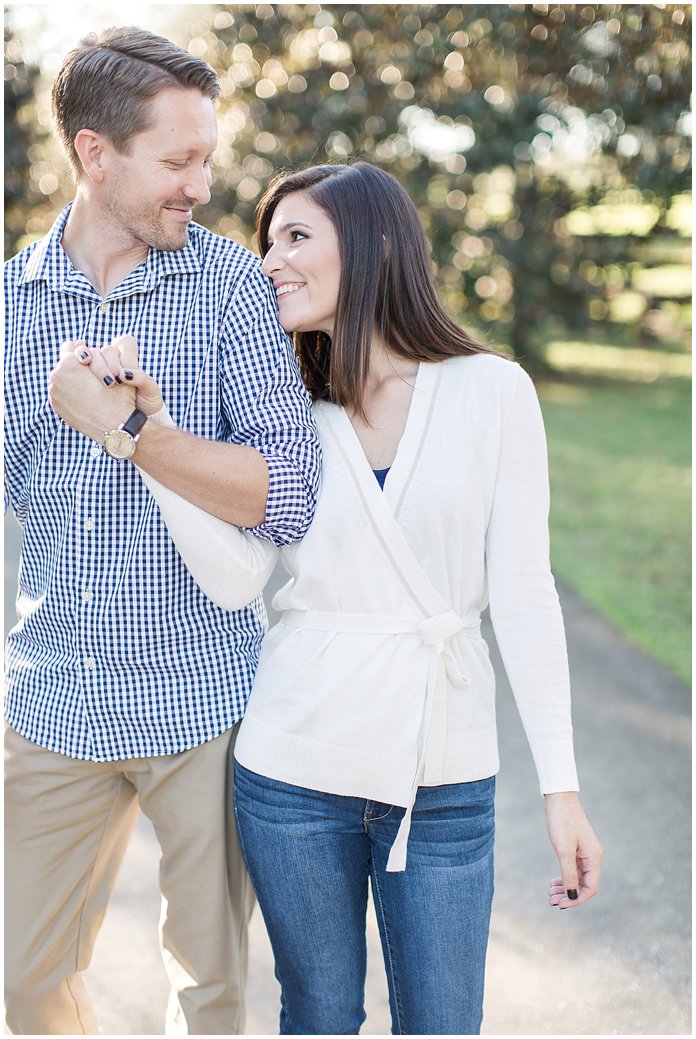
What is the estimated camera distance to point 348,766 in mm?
2041

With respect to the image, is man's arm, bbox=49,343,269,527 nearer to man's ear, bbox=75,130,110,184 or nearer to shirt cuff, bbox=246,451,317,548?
shirt cuff, bbox=246,451,317,548

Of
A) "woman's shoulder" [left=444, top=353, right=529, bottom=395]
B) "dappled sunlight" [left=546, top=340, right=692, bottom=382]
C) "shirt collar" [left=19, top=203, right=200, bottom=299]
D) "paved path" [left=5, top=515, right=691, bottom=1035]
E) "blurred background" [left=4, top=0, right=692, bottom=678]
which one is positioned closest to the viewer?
"woman's shoulder" [left=444, top=353, right=529, bottom=395]

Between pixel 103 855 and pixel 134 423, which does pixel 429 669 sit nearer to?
pixel 134 423

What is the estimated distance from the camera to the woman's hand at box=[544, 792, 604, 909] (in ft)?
6.64

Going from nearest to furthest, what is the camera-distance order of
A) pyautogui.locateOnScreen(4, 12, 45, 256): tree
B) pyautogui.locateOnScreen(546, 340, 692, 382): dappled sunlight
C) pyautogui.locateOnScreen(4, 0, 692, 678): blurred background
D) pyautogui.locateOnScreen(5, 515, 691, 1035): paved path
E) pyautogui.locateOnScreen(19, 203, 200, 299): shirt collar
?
pyautogui.locateOnScreen(19, 203, 200, 299): shirt collar, pyautogui.locateOnScreen(5, 515, 691, 1035): paved path, pyautogui.locateOnScreen(4, 0, 692, 678): blurred background, pyautogui.locateOnScreen(4, 12, 45, 256): tree, pyautogui.locateOnScreen(546, 340, 692, 382): dappled sunlight

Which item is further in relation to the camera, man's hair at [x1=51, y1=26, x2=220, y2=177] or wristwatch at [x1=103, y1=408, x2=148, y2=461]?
man's hair at [x1=51, y1=26, x2=220, y2=177]

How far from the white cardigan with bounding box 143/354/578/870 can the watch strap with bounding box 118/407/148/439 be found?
9cm

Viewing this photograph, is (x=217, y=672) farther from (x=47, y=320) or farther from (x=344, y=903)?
(x=47, y=320)

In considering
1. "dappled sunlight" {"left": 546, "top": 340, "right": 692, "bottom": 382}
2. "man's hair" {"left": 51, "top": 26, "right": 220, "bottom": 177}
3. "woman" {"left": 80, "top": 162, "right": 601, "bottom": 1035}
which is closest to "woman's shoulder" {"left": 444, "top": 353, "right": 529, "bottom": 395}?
"woman" {"left": 80, "top": 162, "right": 601, "bottom": 1035}

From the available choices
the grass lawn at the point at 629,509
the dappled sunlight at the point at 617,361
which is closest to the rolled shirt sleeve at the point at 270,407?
the grass lawn at the point at 629,509

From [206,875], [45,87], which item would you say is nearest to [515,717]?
[206,875]

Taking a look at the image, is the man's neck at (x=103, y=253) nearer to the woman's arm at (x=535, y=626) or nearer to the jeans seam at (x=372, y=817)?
the woman's arm at (x=535, y=626)

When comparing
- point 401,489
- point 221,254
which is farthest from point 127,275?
point 401,489

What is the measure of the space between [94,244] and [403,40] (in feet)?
39.3
